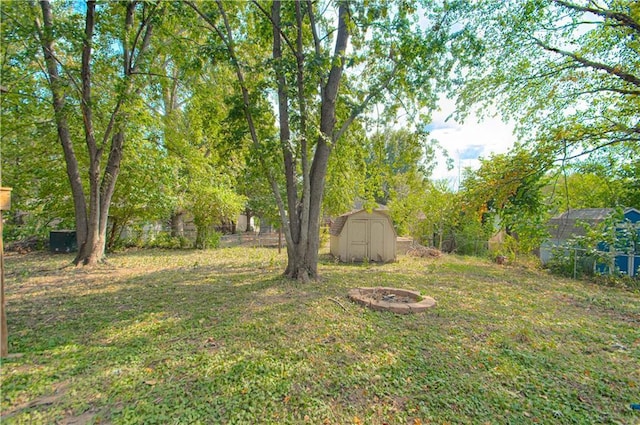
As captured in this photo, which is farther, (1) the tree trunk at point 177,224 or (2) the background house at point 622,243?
(1) the tree trunk at point 177,224

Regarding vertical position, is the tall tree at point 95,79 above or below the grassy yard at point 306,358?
above

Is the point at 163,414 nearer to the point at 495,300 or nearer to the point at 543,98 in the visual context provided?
the point at 495,300

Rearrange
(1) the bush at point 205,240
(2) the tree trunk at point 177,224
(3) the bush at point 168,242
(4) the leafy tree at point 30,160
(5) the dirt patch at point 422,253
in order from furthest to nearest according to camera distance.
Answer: (2) the tree trunk at point 177,224 < (1) the bush at point 205,240 < (3) the bush at point 168,242 < (5) the dirt patch at point 422,253 < (4) the leafy tree at point 30,160

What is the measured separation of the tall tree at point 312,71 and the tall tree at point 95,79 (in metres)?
2.42

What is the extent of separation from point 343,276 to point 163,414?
19.5ft

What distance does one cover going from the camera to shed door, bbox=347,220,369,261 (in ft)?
37.1

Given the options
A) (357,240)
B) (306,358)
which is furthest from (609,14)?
(306,358)

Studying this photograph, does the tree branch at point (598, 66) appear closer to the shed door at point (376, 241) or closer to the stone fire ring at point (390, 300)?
the stone fire ring at point (390, 300)

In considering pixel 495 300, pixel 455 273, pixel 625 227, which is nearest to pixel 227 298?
pixel 495 300

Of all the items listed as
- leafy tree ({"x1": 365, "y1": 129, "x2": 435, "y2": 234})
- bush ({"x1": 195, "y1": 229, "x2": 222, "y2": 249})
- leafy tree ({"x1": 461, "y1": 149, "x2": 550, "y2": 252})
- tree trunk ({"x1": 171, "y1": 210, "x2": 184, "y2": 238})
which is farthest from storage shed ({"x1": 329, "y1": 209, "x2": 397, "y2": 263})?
tree trunk ({"x1": 171, "y1": 210, "x2": 184, "y2": 238})

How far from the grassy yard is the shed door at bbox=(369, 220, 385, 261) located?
5150 millimetres

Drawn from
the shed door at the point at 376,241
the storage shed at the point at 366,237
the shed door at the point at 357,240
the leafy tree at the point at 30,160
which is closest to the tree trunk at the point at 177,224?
the leafy tree at the point at 30,160

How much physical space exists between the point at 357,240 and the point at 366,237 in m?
0.37

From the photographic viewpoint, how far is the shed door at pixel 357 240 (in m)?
11.3
